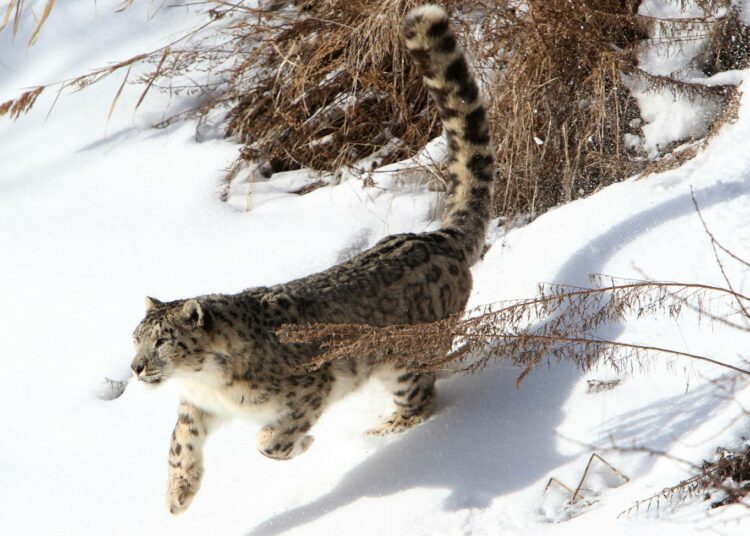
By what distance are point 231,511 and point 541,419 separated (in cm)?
136

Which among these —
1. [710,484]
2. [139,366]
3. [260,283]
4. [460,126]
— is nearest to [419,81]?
[460,126]

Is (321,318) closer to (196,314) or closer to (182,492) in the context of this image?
(196,314)

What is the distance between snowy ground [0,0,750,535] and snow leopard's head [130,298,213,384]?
69cm

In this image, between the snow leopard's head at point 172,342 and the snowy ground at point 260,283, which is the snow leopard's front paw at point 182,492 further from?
the snow leopard's head at point 172,342

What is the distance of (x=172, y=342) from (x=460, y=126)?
1720 mm

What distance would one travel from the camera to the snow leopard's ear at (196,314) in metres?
3.74

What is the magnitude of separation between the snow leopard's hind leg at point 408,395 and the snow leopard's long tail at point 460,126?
66cm

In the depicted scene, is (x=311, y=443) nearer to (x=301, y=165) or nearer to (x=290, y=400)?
(x=290, y=400)

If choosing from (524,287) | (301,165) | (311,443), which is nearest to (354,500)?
(311,443)

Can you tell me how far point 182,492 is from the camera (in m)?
3.85

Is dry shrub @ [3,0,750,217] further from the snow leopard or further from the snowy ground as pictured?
the snow leopard

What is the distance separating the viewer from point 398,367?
4.09 metres

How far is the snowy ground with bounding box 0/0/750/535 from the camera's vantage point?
3365 mm

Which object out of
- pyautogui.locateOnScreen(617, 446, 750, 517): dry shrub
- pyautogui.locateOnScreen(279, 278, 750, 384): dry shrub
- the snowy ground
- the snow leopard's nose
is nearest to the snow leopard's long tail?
the snowy ground
